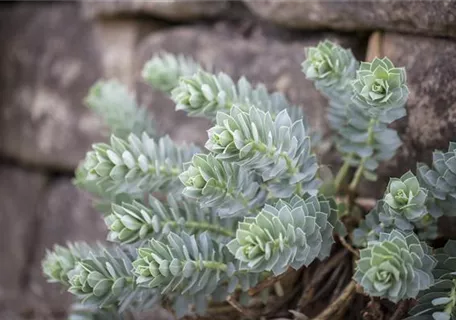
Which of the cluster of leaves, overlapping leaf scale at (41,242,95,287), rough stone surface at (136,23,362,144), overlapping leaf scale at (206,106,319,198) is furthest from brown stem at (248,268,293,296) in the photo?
rough stone surface at (136,23,362,144)

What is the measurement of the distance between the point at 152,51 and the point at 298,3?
40cm

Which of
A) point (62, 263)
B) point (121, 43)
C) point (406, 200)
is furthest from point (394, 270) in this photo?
point (121, 43)

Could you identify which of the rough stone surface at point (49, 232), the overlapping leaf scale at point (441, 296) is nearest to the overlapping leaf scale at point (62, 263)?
the overlapping leaf scale at point (441, 296)

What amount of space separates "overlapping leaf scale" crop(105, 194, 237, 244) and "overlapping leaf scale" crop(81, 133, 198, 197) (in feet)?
0.08

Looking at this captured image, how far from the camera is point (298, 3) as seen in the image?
112 cm

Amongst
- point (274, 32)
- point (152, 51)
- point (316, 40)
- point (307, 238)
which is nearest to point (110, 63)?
point (152, 51)

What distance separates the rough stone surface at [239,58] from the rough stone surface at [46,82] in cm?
22

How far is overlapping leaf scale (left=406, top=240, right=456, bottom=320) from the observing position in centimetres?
75

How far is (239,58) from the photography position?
1.26 meters

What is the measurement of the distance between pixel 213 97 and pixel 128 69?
2.08 feet

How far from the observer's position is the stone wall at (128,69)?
3.31ft

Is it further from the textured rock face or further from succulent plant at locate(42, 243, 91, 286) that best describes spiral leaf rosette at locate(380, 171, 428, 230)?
succulent plant at locate(42, 243, 91, 286)

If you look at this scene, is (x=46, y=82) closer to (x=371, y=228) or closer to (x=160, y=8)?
(x=160, y=8)

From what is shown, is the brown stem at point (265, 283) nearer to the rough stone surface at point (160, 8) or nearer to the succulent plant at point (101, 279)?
the succulent plant at point (101, 279)
